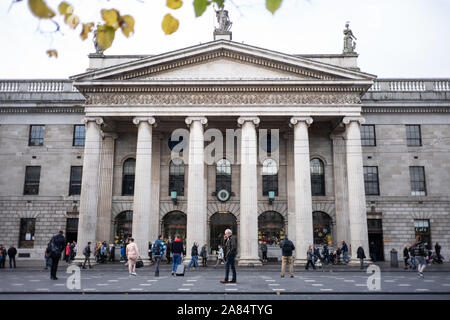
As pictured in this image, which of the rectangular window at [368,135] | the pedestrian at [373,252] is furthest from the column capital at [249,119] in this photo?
the pedestrian at [373,252]

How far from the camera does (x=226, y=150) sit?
1259 inches

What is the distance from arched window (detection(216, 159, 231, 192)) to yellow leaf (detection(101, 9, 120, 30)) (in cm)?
2826

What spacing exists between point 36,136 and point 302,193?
22311mm

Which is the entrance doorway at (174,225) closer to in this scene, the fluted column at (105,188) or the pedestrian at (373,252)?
the fluted column at (105,188)

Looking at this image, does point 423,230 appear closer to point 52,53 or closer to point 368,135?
point 368,135

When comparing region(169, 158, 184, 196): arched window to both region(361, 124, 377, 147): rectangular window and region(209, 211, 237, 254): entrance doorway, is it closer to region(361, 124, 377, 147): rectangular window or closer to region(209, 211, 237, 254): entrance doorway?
region(209, 211, 237, 254): entrance doorway

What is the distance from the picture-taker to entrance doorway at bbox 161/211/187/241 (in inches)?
1241

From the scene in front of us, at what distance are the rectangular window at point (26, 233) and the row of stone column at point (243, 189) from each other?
7410 mm

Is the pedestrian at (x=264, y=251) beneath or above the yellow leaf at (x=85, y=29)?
beneath

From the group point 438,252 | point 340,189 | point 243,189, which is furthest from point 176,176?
point 438,252

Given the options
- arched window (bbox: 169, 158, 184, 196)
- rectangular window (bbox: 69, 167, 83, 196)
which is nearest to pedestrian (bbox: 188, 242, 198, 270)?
arched window (bbox: 169, 158, 184, 196)

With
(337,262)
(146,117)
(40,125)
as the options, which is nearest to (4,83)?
(40,125)

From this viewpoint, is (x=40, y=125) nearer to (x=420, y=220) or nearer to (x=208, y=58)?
(x=208, y=58)

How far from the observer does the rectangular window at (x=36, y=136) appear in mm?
33219
